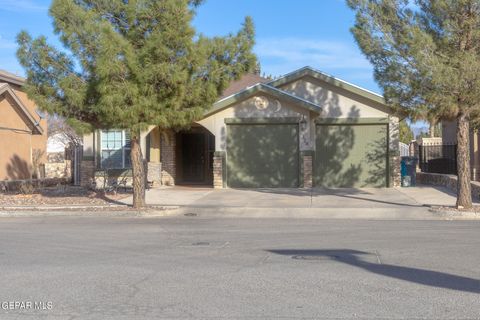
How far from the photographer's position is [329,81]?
905 inches

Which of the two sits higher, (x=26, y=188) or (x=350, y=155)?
(x=350, y=155)

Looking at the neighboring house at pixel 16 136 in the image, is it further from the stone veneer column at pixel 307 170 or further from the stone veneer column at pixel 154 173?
the stone veneer column at pixel 307 170

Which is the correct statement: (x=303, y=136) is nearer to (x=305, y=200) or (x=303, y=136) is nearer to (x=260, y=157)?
(x=260, y=157)

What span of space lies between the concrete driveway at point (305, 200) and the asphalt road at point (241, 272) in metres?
2.69

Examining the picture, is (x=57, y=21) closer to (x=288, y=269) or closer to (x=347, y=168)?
(x=288, y=269)

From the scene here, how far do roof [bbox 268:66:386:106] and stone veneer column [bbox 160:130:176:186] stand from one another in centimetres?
468

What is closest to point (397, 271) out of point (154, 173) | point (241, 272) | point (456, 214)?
point (241, 272)

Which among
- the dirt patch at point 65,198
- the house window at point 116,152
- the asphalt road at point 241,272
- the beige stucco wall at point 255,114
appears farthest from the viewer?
the house window at point 116,152

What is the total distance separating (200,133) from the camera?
25.7 meters

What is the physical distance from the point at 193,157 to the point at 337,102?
6553 millimetres

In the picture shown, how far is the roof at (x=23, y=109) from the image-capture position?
26544mm

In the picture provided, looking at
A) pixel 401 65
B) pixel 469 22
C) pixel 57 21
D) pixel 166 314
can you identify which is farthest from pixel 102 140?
pixel 166 314

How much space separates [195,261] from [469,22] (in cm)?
974

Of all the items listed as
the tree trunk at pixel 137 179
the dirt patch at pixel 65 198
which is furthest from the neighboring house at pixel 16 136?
the tree trunk at pixel 137 179
